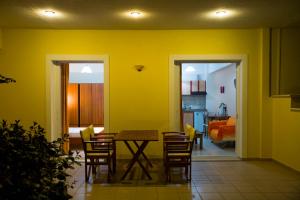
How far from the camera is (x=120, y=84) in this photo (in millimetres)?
5504

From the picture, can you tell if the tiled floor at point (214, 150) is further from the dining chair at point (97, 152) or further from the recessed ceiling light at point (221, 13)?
the recessed ceiling light at point (221, 13)

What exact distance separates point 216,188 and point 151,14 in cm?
290

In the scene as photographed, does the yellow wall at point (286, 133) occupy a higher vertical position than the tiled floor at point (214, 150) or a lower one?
higher

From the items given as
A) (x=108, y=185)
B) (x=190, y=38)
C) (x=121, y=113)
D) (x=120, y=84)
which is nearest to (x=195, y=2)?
(x=190, y=38)

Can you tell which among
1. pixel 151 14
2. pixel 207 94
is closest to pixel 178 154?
pixel 151 14

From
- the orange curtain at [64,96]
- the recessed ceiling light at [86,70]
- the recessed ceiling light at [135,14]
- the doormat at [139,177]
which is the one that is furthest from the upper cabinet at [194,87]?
the recessed ceiling light at [135,14]

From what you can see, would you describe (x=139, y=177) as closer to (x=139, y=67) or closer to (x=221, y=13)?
(x=139, y=67)

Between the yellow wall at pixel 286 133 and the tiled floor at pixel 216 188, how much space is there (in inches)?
10.2

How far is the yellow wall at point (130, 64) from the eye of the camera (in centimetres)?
544

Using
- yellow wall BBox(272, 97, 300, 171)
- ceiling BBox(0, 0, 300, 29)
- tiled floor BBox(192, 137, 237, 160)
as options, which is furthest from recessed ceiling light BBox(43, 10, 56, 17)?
yellow wall BBox(272, 97, 300, 171)

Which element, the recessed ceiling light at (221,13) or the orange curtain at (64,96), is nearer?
the recessed ceiling light at (221,13)

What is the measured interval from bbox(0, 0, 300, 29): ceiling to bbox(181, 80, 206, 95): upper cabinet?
15.9 ft

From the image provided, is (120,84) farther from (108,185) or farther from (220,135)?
(220,135)

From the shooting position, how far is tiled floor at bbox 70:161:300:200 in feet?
11.6
